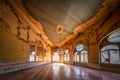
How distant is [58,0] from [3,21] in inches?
104

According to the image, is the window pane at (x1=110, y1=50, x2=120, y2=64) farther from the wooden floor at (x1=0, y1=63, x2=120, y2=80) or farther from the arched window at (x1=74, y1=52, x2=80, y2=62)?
the arched window at (x1=74, y1=52, x2=80, y2=62)

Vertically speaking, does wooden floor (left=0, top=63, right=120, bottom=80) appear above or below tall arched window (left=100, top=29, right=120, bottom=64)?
below

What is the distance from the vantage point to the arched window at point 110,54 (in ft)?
20.7

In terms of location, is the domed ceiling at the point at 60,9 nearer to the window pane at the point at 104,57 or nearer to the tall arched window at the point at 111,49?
the tall arched window at the point at 111,49

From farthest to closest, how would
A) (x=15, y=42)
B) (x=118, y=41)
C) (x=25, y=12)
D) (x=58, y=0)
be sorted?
(x=118, y=41), (x=25, y=12), (x=15, y=42), (x=58, y=0)

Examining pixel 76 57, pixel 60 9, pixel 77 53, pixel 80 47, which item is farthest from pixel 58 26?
pixel 76 57

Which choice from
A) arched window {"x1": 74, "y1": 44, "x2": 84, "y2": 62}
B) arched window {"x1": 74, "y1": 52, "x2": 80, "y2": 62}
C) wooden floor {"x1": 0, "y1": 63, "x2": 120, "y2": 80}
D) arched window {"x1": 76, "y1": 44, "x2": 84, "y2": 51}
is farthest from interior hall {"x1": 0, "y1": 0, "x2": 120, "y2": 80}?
arched window {"x1": 74, "y1": 52, "x2": 80, "y2": 62}

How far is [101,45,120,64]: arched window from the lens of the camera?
6307mm

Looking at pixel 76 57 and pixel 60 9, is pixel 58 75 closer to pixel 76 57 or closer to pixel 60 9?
pixel 60 9

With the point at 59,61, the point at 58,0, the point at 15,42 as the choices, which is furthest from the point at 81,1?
the point at 59,61

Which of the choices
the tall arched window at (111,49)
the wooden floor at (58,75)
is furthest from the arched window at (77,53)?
the wooden floor at (58,75)

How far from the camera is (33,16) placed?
6559 mm

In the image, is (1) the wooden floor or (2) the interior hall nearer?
(1) the wooden floor

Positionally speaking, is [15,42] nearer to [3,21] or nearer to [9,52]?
[9,52]
